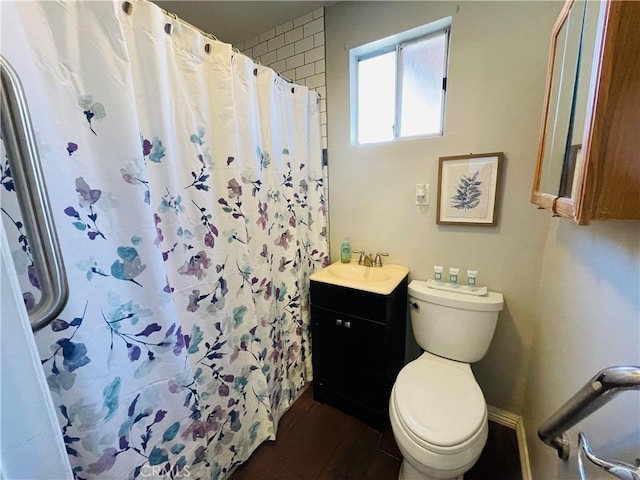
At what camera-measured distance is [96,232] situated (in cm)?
76

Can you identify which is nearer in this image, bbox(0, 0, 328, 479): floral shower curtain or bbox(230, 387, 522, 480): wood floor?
bbox(0, 0, 328, 479): floral shower curtain

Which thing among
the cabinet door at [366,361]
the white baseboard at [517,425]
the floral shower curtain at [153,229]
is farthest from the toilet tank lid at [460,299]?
the floral shower curtain at [153,229]

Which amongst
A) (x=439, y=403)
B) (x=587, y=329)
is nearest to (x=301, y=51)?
(x=587, y=329)

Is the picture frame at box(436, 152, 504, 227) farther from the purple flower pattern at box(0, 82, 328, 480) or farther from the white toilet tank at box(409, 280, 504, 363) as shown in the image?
the purple flower pattern at box(0, 82, 328, 480)

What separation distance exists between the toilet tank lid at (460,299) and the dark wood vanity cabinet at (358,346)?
4.9 inches

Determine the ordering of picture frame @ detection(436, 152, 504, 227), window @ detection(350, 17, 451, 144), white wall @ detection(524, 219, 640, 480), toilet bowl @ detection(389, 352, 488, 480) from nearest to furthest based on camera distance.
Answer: white wall @ detection(524, 219, 640, 480), toilet bowl @ detection(389, 352, 488, 480), picture frame @ detection(436, 152, 504, 227), window @ detection(350, 17, 451, 144)

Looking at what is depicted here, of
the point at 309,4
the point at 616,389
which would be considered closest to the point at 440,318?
the point at 616,389

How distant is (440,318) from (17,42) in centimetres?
175

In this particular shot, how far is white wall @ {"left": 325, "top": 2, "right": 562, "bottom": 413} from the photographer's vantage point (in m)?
1.23

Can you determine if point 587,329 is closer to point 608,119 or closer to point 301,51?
point 608,119

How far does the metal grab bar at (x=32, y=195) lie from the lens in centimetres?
45

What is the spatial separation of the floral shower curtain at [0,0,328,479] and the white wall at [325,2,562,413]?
495mm

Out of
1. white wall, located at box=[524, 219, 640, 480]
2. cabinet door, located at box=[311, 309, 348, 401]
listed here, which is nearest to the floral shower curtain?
cabinet door, located at box=[311, 309, 348, 401]

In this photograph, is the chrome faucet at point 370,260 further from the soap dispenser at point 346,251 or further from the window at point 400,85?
the window at point 400,85
